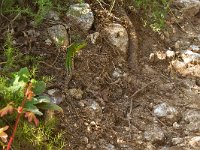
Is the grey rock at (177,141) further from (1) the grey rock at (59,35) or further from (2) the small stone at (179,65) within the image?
(1) the grey rock at (59,35)

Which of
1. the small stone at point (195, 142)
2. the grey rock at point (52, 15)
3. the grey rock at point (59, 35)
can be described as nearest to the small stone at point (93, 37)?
the grey rock at point (59, 35)

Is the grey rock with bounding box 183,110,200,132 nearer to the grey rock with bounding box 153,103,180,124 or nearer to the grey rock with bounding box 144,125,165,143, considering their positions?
the grey rock with bounding box 153,103,180,124

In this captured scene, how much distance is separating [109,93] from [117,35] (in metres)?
0.62

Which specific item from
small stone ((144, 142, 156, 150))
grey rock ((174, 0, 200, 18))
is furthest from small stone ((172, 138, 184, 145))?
grey rock ((174, 0, 200, 18))

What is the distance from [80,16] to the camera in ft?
11.5

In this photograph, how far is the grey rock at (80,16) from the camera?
3480 millimetres

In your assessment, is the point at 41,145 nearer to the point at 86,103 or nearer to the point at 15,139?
the point at 15,139

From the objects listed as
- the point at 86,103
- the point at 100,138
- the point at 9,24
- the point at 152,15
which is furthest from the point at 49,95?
the point at 152,15

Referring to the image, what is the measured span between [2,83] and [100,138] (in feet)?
2.43

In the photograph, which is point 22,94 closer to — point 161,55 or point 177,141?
point 177,141

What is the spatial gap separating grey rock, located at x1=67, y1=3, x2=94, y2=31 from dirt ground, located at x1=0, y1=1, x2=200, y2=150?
0.07 meters

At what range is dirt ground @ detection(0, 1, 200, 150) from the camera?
2.84 m

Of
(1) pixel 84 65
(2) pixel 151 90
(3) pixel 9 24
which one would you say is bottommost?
(2) pixel 151 90

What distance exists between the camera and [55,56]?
3.21 meters
